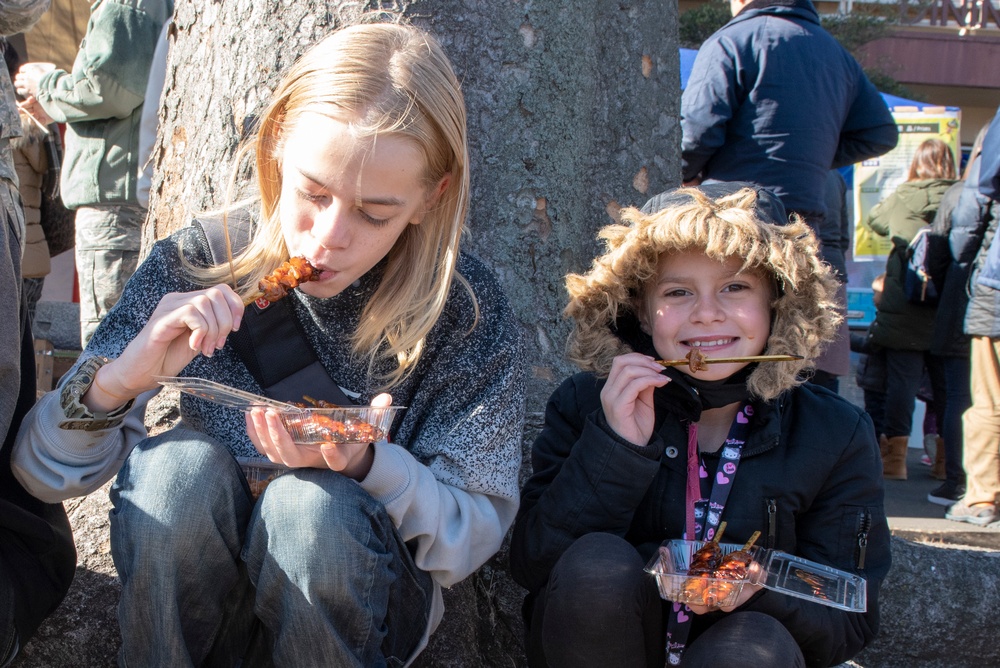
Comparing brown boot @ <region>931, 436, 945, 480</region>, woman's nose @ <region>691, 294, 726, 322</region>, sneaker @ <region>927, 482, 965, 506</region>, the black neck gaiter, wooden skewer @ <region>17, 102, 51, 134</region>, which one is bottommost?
brown boot @ <region>931, 436, 945, 480</region>

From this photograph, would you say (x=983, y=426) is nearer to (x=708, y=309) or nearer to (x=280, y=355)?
(x=708, y=309)

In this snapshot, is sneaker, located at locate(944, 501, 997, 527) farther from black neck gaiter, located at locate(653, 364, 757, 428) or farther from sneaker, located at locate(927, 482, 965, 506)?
black neck gaiter, located at locate(653, 364, 757, 428)

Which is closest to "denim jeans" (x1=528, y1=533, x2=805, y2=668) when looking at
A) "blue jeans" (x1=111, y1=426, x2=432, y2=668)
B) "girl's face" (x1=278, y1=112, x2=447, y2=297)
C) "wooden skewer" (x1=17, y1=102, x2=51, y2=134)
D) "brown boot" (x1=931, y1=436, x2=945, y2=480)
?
"blue jeans" (x1=111, y1=426, x2=432, y2=668)

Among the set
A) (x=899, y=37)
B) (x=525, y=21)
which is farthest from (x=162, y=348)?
(x=899, y=37)

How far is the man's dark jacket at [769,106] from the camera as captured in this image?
3713 mm

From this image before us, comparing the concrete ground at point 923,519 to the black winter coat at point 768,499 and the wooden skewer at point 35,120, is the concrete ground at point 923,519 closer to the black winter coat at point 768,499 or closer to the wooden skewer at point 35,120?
the black winter coat at point 768,499

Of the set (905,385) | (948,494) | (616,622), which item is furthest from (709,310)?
(905,385)

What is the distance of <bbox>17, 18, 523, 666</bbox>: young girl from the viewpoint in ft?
5.68

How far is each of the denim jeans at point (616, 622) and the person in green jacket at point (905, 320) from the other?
14.8ft

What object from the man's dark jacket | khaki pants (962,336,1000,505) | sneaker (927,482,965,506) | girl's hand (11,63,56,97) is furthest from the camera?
sneaker (927,482,965,506)

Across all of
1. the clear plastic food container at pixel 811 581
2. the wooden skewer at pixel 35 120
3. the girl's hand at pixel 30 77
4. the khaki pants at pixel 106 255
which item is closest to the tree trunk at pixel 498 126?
the clear plastic food container at pixel 811 581

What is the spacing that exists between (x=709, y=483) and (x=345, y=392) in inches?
30.8

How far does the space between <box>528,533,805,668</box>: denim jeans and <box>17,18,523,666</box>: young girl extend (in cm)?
20

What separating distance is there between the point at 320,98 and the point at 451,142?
10.5 inches
